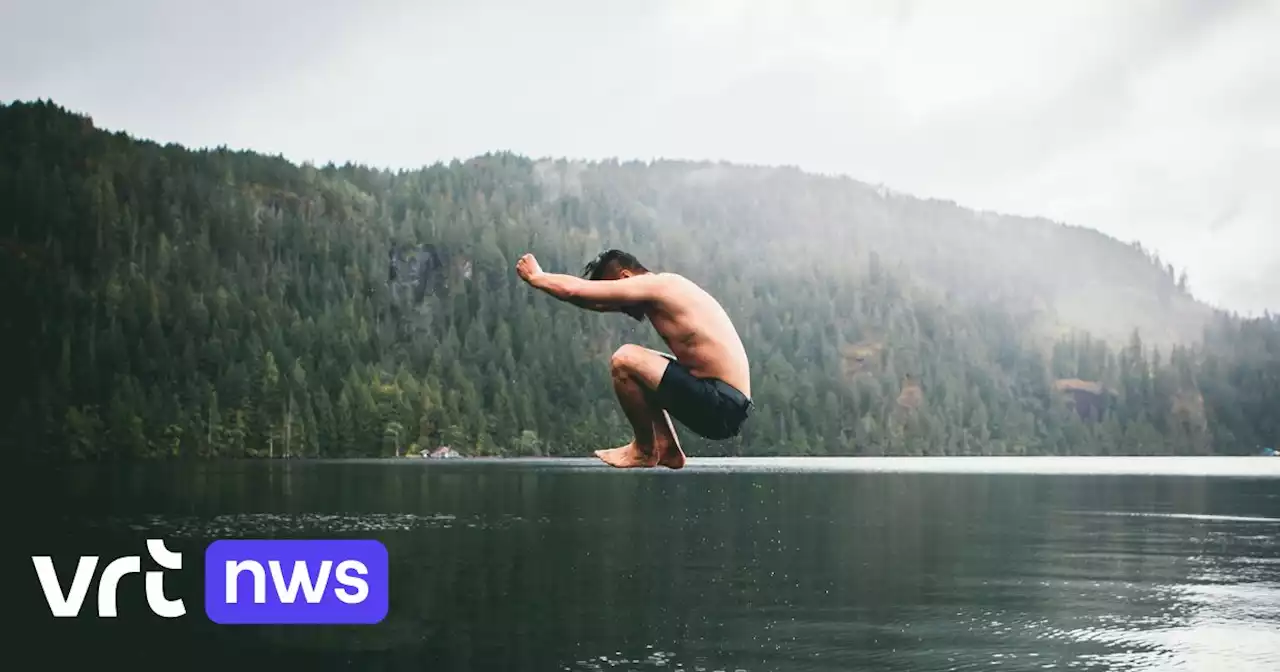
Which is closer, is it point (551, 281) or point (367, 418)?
point (551, 281)

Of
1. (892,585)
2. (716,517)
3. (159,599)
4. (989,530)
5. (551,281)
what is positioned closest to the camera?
(551,281)

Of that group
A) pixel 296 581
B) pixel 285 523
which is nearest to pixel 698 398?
pixel 285 523

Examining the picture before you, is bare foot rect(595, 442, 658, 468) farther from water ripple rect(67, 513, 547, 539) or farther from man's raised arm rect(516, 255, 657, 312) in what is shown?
water ripple rect(67, 513, 547, 539)

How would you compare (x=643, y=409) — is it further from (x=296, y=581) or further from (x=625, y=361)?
(x=296, y=581)

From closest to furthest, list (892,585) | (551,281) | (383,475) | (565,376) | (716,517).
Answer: (551,281) < (892,585) < (716,517) < (383,475) < (565,376)

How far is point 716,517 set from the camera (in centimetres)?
9956

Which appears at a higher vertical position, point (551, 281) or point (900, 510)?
point (551, 281)

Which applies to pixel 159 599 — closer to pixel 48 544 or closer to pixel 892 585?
pixel 48 544

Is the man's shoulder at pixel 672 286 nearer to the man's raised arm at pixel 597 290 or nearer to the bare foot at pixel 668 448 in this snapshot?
the man's raised arm at pixel 597 290

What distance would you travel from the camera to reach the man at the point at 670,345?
3.37m

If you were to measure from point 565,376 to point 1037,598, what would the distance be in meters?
137

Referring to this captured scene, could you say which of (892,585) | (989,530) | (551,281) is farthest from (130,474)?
(551,281)

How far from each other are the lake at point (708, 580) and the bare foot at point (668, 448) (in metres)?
23.0

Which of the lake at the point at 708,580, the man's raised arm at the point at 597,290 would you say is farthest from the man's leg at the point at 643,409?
the lake at the point at 708,580
